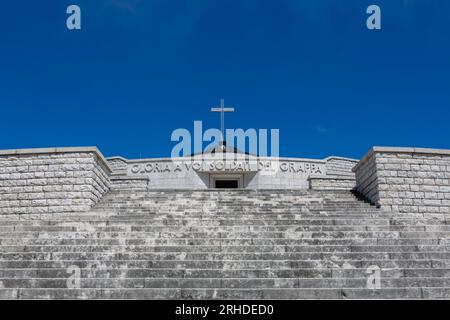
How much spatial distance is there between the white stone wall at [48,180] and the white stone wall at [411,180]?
700cm

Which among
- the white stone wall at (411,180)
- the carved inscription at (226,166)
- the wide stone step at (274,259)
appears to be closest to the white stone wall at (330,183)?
the carved inscription at (226,166)

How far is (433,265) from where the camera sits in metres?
7.18

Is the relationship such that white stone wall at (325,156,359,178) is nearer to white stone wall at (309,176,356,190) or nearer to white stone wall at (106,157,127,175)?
white stone wall at (309,176,356,190)

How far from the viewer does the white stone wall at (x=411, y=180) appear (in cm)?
945

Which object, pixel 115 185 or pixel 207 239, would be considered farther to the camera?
pixel 115 185

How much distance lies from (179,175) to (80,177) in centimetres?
737

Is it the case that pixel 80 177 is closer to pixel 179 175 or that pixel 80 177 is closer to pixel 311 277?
pixel 311 277

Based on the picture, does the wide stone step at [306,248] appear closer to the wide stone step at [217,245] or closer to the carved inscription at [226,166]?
the wide stone step at [217,245]

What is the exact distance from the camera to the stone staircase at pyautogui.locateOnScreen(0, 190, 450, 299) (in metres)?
6.60

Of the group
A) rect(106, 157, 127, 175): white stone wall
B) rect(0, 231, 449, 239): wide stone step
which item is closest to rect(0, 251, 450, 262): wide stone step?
rect(0, 231, 449, 239): wide stone step

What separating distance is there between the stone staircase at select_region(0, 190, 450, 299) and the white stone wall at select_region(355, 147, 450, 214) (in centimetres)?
39
